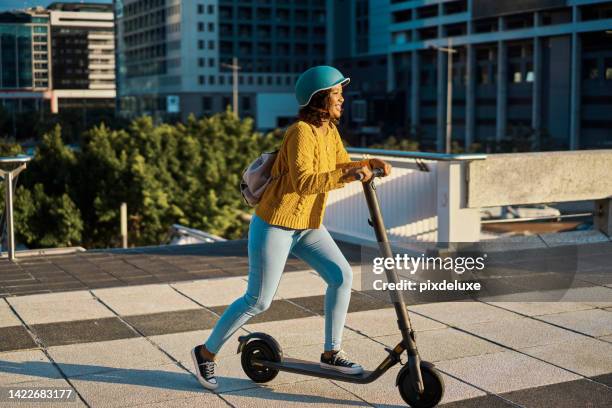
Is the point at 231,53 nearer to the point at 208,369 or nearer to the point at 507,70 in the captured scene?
the point at 507,70

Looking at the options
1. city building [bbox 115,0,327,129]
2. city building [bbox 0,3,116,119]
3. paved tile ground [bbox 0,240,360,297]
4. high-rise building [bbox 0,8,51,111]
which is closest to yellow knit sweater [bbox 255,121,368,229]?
paved tile ground [bbox 0,240,360,297]

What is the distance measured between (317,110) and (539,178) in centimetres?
634

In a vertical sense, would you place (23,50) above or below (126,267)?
above

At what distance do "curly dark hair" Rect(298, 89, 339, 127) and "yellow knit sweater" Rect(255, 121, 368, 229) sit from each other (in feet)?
0.19

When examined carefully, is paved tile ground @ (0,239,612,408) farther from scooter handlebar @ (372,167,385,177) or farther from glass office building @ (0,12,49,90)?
glass office building @ (0,12,49,90)

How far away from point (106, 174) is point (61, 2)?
11226cm

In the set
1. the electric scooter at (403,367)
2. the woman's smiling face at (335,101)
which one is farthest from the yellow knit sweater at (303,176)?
the electric scooter at (403,367)

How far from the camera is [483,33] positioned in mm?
A: 92625

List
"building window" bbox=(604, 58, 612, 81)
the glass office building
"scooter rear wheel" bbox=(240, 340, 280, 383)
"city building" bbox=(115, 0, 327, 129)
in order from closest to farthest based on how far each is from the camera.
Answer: "scooter rear wheel" bbox=(240, 340, 280, 383) → "building window" bbox=(604, 58, 612, 81) → the glass office building → "city building" bbox=(115, 0, 327, 129)

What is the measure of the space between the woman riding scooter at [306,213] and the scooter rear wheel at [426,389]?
1.09 feet

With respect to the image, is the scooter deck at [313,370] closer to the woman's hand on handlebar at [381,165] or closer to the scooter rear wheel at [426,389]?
the scooter rear wheel at [426,389]

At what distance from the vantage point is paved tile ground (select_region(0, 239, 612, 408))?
5176 mm

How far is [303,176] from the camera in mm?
4734

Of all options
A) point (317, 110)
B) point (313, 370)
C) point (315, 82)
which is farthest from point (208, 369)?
point (315, 82)
